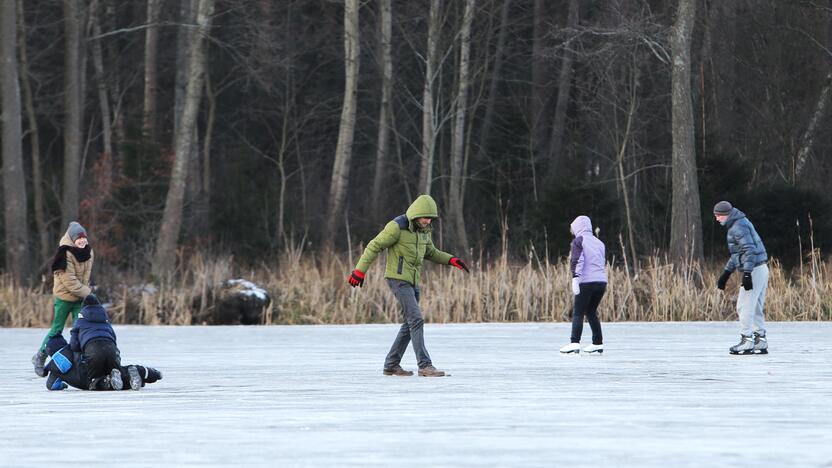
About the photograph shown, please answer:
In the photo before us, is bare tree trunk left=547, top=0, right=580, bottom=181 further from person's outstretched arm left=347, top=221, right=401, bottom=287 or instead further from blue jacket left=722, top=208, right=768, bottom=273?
person's outstretched arm left=347, top=221, right=401, bottom=287

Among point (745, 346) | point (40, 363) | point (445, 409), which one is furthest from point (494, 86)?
point (445, 409)

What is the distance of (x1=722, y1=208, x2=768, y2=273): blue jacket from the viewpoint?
1588 cm

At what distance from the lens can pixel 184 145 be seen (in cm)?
3328

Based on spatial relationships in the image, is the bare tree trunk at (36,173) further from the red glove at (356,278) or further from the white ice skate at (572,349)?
the red glove at (356,278)

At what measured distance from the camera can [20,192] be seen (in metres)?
29.8

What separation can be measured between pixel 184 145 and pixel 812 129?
46.4 feet

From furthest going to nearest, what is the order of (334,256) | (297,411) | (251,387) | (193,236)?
(193,236), (334,256), (251,387), (297,411)

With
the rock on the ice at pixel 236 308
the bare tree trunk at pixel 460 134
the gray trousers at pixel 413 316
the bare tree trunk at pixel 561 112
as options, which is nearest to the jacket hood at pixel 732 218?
the gray trousers at pixel 413 316

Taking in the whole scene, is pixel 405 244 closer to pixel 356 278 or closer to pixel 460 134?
pixel 356 278

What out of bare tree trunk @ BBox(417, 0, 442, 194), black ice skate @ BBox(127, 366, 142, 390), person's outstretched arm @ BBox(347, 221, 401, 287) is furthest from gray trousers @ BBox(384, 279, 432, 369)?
bare tree trunk @ BBox(417, 0, 442, 194)

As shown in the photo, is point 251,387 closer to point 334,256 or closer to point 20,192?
point 334,256

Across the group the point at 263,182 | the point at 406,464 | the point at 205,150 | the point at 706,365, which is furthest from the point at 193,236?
the point at 406,464

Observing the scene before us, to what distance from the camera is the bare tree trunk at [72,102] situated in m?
32.4

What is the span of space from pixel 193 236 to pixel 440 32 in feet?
26.5
